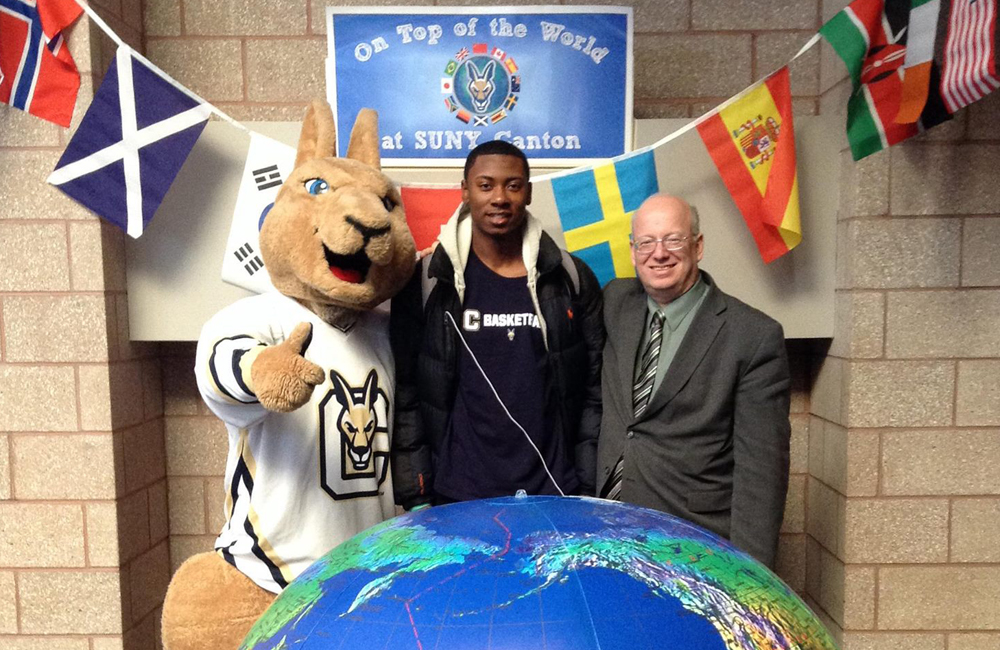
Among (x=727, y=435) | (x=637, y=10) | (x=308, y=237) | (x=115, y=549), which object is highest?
(x=637, y=10)

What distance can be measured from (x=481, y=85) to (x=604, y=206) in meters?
0.54

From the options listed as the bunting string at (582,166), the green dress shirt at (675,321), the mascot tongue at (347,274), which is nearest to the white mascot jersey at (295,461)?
the mascot tongue at (347,274)

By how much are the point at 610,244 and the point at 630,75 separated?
20.7 inches

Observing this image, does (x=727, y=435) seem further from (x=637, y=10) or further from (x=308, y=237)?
(x=637, y=10)

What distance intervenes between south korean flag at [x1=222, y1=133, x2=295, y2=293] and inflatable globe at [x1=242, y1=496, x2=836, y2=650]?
4.79 ft

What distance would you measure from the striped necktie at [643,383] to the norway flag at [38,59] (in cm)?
171

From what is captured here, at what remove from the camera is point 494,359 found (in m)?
1.67

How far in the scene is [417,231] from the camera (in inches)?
84.9

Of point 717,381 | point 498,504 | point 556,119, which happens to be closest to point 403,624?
point 498,504

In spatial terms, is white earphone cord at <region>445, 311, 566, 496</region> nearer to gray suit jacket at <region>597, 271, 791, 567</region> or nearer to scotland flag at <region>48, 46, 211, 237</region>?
gray suit jacket at <region>597, 271, 791, 567</region>

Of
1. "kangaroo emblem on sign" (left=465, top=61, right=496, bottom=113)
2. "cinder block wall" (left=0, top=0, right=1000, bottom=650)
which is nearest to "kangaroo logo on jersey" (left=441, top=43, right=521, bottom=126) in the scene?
"kangaroo emblem on sign" (left=465, top=61, right=496, bottom=113)

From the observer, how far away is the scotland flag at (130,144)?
1.96m

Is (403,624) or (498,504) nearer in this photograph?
(403,624)

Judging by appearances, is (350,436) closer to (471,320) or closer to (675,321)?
(471,320)
